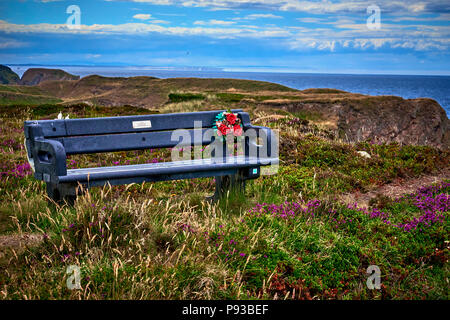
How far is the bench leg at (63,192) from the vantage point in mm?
4949

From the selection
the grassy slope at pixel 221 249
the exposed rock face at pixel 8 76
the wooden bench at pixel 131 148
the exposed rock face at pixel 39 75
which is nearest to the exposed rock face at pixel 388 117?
the wooden bench at pixel 131 148

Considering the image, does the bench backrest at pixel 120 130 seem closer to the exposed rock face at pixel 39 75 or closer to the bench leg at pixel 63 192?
the bench leg at pixel 63 192

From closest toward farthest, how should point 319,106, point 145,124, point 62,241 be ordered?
point 62,241 < point 145,124 < point 319,106

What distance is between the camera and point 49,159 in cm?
531

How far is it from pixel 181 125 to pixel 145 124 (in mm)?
553

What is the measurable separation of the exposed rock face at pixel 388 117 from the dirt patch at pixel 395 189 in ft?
49.1

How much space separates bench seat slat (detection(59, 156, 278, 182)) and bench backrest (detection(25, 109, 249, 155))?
15.8 inches

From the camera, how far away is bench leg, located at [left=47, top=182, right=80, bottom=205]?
495cm

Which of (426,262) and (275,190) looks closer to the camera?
(426,262)

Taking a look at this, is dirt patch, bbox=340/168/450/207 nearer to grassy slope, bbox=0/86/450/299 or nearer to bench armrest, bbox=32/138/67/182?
grassy slope, bbox=0/86/450/299
